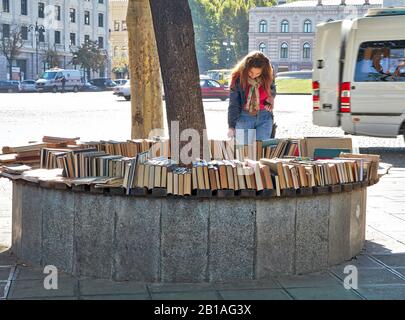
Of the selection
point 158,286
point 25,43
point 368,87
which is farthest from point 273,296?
point 25,43

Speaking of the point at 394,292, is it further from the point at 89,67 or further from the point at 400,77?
the point at 89,67

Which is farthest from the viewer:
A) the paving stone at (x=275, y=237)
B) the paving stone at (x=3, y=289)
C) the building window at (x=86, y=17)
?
the building window at (x=86, y=17)

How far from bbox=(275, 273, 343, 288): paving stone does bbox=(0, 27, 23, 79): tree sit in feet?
225

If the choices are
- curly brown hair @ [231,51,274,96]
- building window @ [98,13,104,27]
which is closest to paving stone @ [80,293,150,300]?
curly brown hair @ [231,51,274,96]

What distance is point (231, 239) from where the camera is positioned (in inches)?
207

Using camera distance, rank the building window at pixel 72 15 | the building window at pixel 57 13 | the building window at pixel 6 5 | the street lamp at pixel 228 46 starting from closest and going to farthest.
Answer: the building window at pixel 6 5 < the building window at pixel 57 13 < the building window at pixel 72 15 < the street lamp at pixel 228 46

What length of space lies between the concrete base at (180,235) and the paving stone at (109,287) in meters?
0.07

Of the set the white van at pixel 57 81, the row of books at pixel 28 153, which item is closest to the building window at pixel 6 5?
the white van at pixel 57 81

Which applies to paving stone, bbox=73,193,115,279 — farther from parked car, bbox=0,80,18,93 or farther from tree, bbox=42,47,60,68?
tree, bbox=42,47,60,68

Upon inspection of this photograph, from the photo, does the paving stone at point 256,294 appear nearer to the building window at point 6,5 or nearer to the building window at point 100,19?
the building window at point 6,5

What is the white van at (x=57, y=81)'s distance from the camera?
5819 centimetres

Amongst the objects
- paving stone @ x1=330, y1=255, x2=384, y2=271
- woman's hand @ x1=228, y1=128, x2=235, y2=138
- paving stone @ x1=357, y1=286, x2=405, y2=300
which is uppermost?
woman's hand @ x1=228, y1=128, x2=235, y2=138

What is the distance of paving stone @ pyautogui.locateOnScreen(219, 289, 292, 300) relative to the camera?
4.96m

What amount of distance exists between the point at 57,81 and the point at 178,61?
54.1 meters
